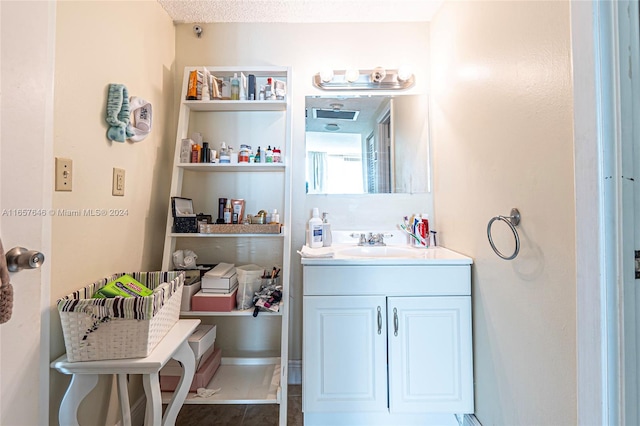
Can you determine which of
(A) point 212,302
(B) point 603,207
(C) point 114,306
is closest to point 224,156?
(A) point 212,302

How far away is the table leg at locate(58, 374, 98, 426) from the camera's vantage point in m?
0.90

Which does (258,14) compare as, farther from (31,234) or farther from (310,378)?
(310,378)

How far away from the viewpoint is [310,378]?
4.02ft

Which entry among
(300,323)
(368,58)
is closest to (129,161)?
(300,323)

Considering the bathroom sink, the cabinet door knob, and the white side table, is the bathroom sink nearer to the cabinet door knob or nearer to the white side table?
the cabinet door knob

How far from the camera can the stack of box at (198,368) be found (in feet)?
4.37

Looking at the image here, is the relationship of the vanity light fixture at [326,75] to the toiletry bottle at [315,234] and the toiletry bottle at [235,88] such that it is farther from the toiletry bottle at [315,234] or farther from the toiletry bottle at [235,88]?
the toiletry bottle at [315,234]

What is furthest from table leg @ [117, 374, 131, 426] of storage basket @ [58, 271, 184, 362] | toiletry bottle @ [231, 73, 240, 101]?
toiletry bottle @ [231, 73, 240, 101]

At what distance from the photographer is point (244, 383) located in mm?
1443

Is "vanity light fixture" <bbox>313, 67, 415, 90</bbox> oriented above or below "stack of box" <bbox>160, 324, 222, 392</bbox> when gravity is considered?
above

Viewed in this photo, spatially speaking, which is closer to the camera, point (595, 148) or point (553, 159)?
point (595, 148)

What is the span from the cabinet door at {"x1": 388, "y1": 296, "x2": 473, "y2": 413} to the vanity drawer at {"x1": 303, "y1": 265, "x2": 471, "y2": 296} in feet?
0.13

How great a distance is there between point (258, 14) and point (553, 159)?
170 cm

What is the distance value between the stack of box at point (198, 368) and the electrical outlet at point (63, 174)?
82cm
